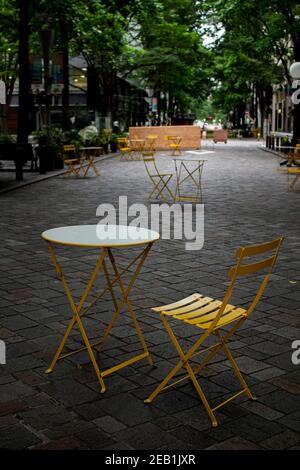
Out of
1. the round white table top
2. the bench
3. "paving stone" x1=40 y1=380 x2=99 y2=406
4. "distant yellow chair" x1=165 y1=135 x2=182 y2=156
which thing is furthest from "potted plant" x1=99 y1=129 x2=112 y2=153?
"paving stone" x1=40 y1=380 x2=99 y2=406

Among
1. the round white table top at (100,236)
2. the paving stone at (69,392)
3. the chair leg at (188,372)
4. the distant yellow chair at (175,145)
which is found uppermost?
the distant yellow chair at (175,145)

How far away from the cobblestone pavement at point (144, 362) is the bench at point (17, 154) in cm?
741

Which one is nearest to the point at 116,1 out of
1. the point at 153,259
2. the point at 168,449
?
the point at 153,259

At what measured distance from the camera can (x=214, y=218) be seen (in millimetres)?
11898

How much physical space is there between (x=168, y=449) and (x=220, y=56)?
1826 inches

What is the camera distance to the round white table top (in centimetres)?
447

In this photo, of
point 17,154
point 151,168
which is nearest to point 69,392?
point 17,154

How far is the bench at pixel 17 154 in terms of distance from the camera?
58.3 feet

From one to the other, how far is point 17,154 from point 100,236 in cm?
1355

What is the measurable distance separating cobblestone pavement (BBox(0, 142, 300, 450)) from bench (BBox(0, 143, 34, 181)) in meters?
7.41

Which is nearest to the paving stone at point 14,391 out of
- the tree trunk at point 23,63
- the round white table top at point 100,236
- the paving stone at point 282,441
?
the round white table top at point 100,236

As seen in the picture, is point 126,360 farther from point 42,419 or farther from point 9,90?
point 9,90

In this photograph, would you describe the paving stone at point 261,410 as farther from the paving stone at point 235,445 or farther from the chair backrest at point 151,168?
the chair backrest at point 151,168

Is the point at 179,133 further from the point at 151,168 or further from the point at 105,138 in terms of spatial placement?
the point at 151,168
